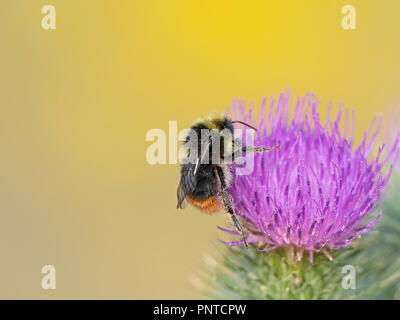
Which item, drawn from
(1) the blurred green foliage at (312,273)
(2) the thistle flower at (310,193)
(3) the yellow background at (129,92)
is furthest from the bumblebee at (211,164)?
(3) the yellow background at (129,92)

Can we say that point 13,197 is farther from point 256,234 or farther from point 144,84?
point 256,234

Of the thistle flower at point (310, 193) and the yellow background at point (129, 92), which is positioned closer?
the thistle flower at point (310, 193)

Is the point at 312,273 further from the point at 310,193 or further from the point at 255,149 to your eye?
the point at 255,149

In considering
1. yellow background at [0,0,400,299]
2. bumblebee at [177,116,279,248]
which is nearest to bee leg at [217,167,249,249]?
bumblebee at [177,116,279,248]

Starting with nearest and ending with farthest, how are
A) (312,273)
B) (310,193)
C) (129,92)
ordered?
(310,193) < (312,273) < (129,92)

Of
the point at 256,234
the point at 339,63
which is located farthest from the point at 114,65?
the point at 256,234

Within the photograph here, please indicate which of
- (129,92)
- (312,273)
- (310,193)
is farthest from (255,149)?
(129,92)

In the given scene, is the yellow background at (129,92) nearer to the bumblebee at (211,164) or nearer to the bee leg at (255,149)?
the bumblebee at (211,164)
